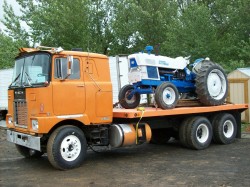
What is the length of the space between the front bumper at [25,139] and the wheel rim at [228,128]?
19.4 ft

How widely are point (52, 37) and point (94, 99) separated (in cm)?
1988

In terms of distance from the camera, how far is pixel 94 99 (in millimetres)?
8672

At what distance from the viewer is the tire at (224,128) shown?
36.4ft

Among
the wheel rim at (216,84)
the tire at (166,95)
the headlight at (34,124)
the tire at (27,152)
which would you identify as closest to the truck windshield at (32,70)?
the headlight at (34,124)

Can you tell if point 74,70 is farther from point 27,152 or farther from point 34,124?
point 27,152

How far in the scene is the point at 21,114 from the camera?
8539mm

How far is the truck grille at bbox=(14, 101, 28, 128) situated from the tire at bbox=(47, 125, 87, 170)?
823mm

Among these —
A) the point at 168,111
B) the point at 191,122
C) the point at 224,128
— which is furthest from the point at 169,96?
the point at 224,128

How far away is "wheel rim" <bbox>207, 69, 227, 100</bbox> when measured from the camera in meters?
10.9

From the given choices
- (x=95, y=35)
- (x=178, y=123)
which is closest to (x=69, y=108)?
(x=178, y=123)

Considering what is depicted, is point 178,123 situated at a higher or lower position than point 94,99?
lower

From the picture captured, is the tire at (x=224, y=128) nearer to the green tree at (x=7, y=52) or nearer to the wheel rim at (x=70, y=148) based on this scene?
the wheel rim at (x=70, y=148)

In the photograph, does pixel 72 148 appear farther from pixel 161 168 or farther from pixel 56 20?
pixel 56 20

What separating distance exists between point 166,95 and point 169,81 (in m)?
0.72
